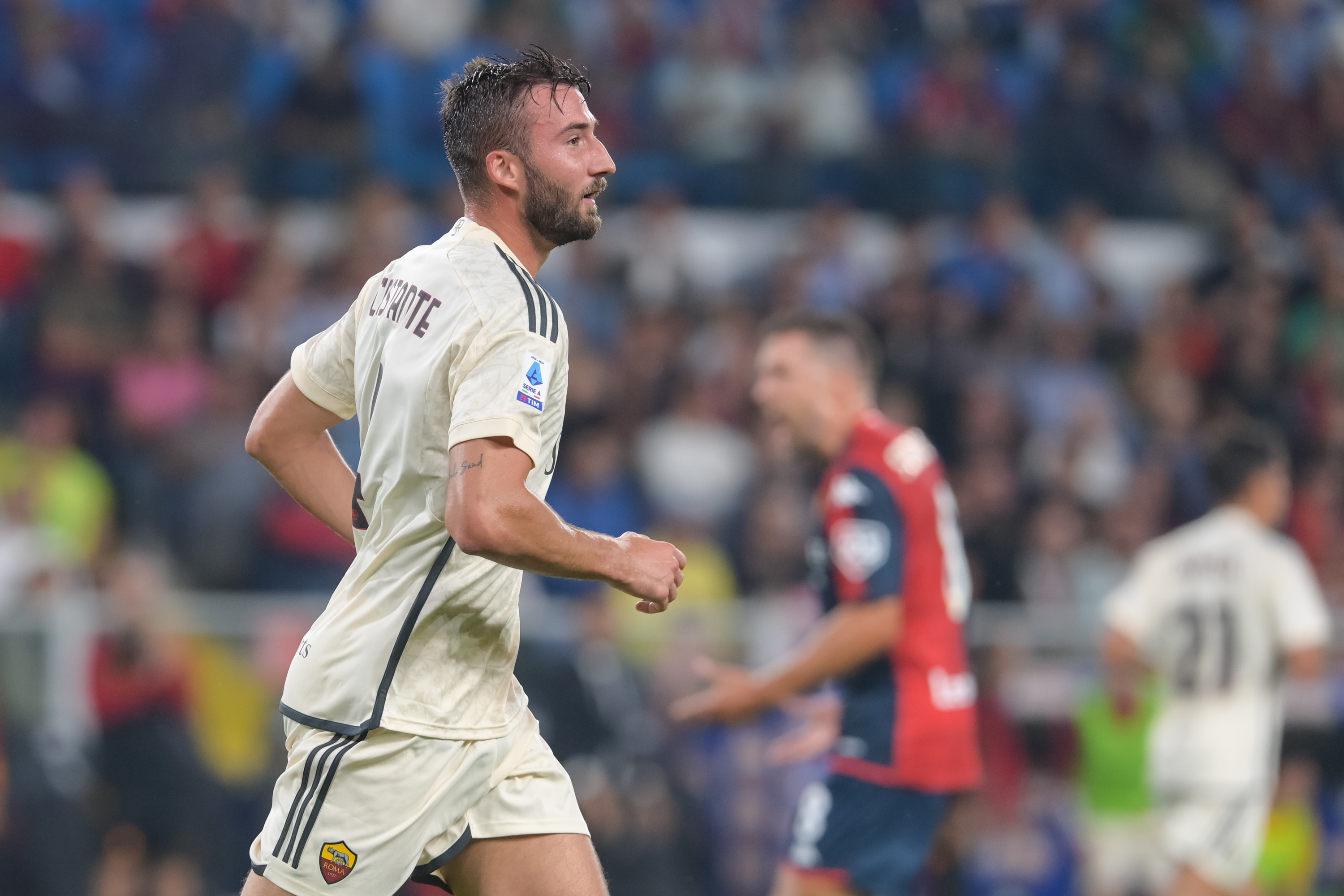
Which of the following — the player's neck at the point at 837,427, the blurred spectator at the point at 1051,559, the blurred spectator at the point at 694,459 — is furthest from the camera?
the blurred spectator at the point at 694,459

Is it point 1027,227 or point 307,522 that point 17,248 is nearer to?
point 307,522

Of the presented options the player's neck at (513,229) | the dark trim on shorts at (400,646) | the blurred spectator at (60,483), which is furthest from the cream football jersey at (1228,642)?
the blurred spectator at (60,483)

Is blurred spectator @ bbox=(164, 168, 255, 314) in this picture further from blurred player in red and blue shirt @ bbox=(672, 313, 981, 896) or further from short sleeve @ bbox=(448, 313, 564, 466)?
short sleeve @ bbox=(448, 313, 564, 466)

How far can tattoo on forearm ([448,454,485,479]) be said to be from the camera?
3.11 m

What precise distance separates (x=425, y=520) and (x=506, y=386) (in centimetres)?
42

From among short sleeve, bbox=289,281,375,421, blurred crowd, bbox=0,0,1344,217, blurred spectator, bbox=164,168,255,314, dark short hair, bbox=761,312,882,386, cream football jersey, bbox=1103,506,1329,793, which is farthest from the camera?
blurred crowd, bbox=0,0,1344,217

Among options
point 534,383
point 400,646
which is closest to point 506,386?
point 534,383

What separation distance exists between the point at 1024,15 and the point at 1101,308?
3154mm

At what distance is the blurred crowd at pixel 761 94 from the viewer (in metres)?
11.3

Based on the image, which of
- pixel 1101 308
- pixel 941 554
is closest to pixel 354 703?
pixel 941 554

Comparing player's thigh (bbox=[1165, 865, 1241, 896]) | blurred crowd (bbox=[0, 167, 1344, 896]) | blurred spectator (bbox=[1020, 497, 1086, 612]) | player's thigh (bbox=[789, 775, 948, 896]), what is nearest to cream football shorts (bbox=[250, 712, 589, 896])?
player's thigh (bbox=[789, 775, 948, 896])

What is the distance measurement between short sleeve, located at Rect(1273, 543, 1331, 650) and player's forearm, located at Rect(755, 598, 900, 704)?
2349 millimetres

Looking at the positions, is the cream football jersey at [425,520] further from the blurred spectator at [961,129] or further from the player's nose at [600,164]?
the blurred spectator at [961,129]

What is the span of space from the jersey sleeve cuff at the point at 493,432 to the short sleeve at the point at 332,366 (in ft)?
2.22
